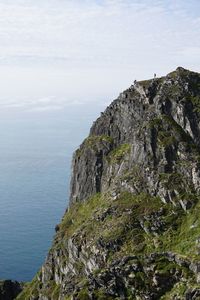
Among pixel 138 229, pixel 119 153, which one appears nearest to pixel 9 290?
pixel 119 153

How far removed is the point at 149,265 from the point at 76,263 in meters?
28.8

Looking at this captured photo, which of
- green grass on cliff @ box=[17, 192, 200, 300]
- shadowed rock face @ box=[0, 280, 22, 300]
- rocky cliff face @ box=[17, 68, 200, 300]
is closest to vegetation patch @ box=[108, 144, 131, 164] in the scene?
rocky cliff face @ box=[17, 68, 200, 300]

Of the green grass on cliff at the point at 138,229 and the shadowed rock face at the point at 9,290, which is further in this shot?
the shadowed rock face at the point at 9,290

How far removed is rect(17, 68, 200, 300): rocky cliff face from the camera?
84.6 m

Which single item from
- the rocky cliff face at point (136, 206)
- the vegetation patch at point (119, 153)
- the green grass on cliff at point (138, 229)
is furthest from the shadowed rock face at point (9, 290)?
the vegetation patch at point (119, 153)

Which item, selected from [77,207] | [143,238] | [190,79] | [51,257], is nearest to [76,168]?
[77,207]

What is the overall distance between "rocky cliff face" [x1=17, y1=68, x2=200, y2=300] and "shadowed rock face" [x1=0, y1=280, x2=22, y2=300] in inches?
860

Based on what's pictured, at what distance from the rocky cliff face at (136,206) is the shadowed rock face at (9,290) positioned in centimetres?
2184

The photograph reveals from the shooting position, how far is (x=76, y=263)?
111375mm

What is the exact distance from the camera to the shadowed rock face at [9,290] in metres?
160

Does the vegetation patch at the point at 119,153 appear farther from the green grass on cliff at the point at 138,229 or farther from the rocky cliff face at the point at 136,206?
the green grass on cliff at the point at 138,229

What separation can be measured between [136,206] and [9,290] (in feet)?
236

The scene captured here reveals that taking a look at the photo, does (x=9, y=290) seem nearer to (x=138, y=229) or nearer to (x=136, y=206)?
(x=136, y=206)

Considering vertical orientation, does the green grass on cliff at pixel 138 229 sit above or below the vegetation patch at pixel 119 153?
below
